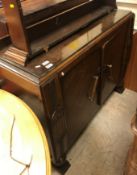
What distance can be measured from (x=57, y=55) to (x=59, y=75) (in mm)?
111

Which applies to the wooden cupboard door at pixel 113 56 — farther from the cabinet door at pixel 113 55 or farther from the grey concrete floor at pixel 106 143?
the grey concrete floor at pixel 106 143

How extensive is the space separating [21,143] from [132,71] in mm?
1364

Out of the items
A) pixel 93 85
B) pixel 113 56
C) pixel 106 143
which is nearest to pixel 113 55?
pixel 113 56

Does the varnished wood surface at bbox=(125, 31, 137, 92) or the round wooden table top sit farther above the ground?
the round wooden table top

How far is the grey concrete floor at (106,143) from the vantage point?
4.09 feet

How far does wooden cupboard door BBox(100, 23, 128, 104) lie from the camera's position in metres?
1.13

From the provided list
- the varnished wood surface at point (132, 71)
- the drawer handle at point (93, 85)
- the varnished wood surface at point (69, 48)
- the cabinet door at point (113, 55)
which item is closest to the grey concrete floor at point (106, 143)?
the varnished wood surface at point (132, 71)

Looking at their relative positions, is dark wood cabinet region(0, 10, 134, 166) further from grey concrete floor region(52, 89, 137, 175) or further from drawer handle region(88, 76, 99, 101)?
grey concrete floor region(52, 89, 137, 175)

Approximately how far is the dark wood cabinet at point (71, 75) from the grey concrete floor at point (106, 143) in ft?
0.71

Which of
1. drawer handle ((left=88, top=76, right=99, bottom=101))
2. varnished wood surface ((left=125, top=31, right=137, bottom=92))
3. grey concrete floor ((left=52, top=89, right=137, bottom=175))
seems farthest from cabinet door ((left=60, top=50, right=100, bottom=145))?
varnished wood surface ((left=125, top=31, right=137, bottom=92))

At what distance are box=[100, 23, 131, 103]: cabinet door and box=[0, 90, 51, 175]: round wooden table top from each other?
68 centimetres

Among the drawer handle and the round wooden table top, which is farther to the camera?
the drawer handle

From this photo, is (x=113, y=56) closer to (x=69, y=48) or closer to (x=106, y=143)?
(x=69, y=48)

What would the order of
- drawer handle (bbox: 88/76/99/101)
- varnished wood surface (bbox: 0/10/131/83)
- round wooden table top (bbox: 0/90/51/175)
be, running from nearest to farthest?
round wooden table top (bbox: 0/90/51/175), varnished wood surface (bbox: 0/10/131/83), drawer handle (bbox: 88/76/99/101)
